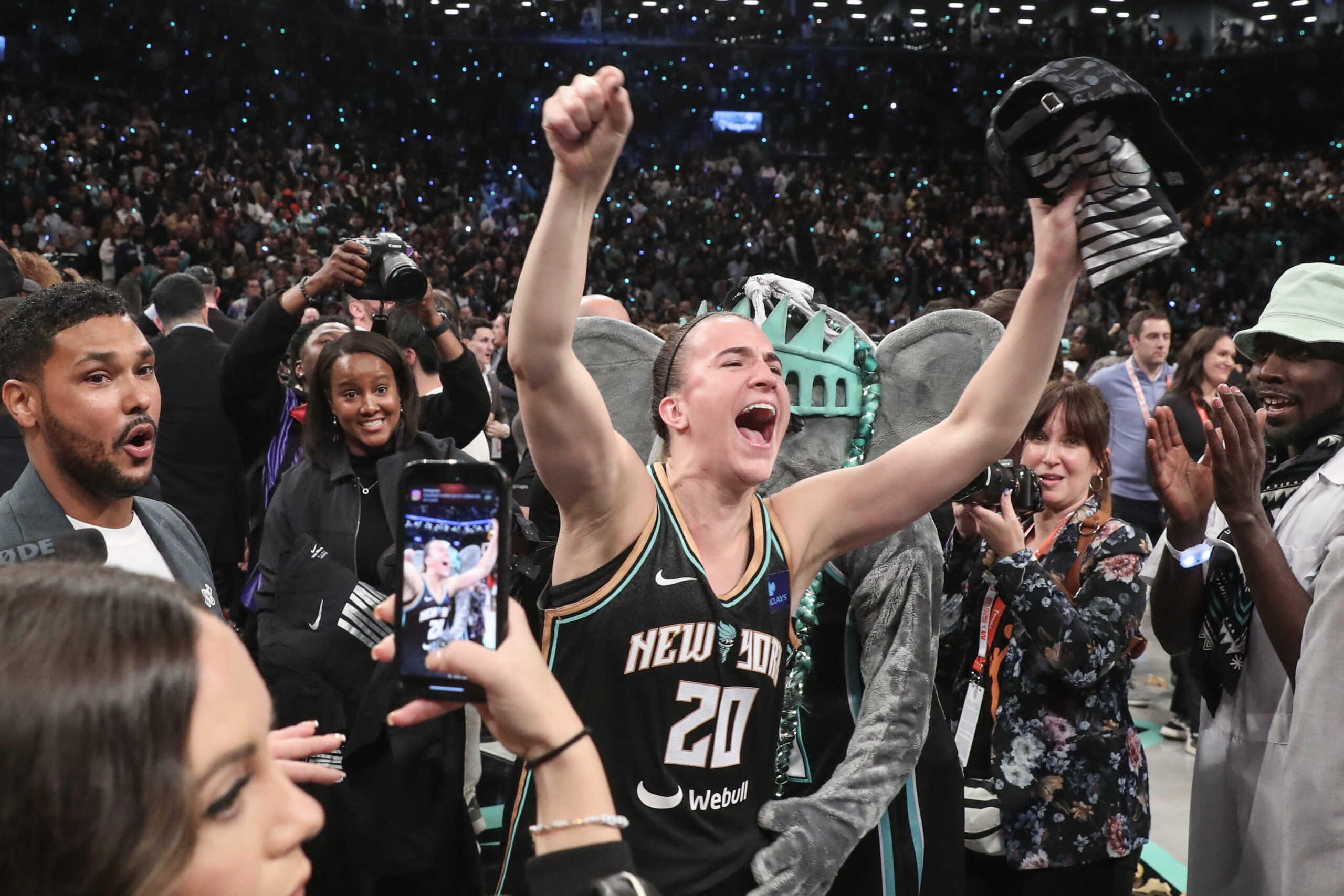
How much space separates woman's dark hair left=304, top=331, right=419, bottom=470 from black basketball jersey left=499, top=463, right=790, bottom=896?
1.44 metres

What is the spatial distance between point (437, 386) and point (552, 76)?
1819 cm

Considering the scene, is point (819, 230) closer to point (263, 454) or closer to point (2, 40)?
point (2, 40)

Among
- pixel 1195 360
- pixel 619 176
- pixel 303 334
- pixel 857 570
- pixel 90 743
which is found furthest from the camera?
pixel 619 176

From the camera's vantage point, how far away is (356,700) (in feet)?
8.50

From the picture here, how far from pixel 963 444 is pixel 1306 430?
2.78 feet

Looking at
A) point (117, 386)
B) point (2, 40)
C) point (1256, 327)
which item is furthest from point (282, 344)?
point (2, 40)

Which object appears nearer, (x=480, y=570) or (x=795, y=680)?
(x=480, y=570)

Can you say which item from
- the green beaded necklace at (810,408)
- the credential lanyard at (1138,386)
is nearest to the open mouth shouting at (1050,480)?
the green beaded necklace at (810,408)

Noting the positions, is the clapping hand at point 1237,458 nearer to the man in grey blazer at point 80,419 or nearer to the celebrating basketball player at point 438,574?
the celebrating basketball player at point 438,574

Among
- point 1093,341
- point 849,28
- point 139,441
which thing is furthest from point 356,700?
point 849,28

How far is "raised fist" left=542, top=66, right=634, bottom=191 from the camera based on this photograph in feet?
4.27

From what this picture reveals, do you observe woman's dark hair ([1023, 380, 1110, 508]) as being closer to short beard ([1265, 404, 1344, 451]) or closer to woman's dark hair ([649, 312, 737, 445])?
short beard ([1265, 404, 1344, 451])

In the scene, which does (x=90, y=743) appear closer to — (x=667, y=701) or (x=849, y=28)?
(x=667, y=701)

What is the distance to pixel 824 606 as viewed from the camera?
7.33ft
